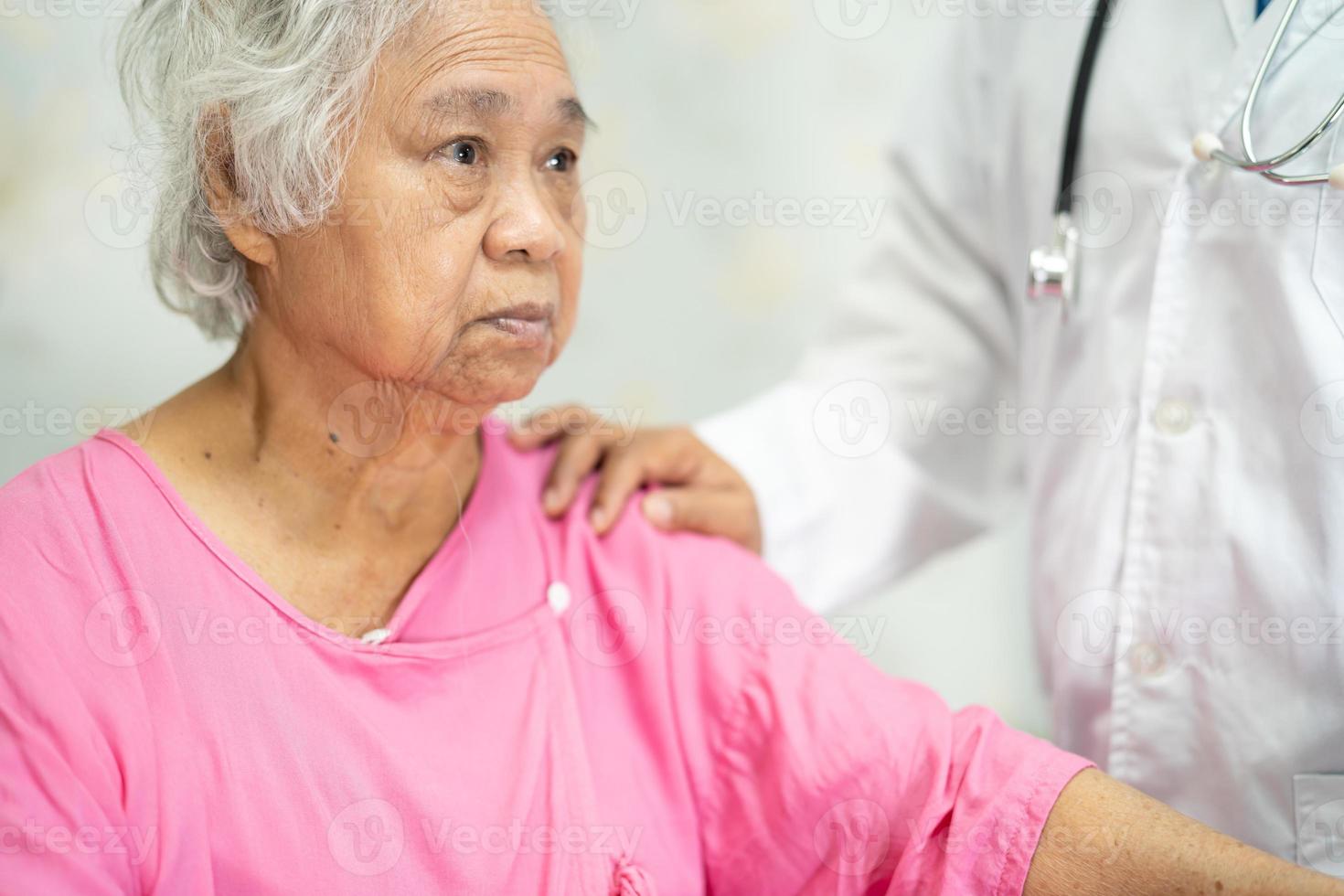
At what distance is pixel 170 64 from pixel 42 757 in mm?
611

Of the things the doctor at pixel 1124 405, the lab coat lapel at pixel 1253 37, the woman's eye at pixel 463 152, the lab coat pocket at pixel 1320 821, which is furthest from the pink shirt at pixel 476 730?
the lab coat lapel at pixel 1253 37

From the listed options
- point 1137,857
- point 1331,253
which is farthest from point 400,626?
point 1331,253

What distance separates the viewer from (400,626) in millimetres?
1076

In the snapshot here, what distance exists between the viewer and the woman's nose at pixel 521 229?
1032mm

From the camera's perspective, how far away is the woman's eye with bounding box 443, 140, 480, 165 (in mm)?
1021

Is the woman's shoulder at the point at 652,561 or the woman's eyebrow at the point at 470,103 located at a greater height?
the woman's eyebrow at the point at 470,103

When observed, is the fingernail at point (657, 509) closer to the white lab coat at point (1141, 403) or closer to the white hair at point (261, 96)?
the white lab coat at point (1141, 403)

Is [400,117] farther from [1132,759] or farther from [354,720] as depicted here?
[1132,759]

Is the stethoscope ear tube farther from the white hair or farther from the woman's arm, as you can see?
the white hair

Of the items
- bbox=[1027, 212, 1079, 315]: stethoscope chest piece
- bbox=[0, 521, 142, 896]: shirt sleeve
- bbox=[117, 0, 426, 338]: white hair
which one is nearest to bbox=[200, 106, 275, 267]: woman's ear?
bbox=[117, 0, 426, 338]: white hair

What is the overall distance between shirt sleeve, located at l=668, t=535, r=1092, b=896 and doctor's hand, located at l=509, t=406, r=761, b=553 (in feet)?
0.29

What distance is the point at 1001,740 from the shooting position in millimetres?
1075

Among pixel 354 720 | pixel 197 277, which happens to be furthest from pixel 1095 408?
pixel 197 277

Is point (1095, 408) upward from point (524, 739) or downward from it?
upward
